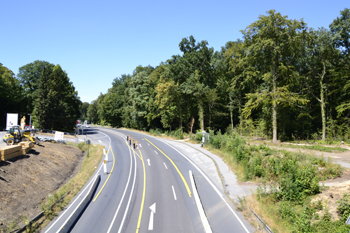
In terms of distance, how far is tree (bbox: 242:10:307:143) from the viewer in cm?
3272

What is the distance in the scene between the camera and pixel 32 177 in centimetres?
2136

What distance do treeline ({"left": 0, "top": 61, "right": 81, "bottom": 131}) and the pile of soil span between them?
68.1ft

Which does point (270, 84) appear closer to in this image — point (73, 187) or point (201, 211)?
point (201, 211)

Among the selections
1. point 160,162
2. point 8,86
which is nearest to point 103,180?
point 160,162

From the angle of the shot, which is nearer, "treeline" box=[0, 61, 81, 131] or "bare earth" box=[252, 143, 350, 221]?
"bare earth" box=[252, 143, 350, 221]

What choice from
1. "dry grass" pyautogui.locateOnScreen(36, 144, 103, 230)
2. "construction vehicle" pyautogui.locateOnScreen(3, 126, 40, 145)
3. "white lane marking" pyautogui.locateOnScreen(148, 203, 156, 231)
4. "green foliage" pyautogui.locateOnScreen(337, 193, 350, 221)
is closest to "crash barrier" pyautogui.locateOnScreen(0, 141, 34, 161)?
"construction vehicle" pyautogui.locateOnScreen(3, 126, 40, 145)

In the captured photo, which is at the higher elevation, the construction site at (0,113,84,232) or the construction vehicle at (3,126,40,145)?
the construction vehicle at (3,126,40,145)

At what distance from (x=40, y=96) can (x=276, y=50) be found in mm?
49327

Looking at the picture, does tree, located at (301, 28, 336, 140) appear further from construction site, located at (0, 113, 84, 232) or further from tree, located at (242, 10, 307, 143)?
construction site, located at (0, 113, 84, 232)

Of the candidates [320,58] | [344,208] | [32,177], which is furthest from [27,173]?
[320,58]

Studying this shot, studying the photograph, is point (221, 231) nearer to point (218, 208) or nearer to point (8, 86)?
point (218, 208)

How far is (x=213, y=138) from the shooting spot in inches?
1329

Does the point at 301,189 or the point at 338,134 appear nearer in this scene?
the point at 301,189

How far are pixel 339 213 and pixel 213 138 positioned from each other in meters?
22.2
